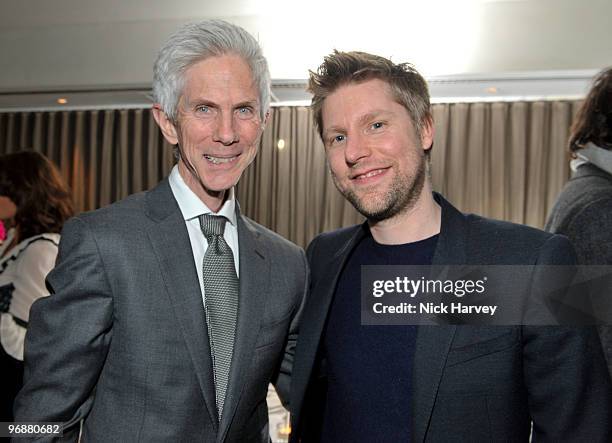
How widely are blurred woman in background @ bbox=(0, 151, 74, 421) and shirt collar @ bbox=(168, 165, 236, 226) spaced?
1.07 m

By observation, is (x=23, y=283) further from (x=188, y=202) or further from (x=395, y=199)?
(x=395, y=199)

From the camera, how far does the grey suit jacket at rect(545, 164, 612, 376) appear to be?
1.26 metres

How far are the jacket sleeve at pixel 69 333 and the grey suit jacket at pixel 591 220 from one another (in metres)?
0.97

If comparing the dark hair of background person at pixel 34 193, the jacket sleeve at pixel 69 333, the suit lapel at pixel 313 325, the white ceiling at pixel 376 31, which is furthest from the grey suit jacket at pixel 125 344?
the white ceiling at pixel 376 31

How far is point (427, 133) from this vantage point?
133cm

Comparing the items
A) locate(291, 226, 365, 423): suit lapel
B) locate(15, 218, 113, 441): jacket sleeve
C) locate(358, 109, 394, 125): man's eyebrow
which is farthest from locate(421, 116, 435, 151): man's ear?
locate(15, 218, 113, 441): jacket sleeve

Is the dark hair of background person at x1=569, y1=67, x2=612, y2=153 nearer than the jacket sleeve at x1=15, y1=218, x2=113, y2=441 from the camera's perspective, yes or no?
No

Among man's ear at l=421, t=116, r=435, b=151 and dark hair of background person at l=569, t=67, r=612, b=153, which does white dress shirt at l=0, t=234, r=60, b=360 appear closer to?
man's ear at l=421, t=116, r=435, b=151

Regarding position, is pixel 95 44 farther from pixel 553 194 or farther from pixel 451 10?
pixel 553 194

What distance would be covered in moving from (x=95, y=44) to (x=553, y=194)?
3.30 metres

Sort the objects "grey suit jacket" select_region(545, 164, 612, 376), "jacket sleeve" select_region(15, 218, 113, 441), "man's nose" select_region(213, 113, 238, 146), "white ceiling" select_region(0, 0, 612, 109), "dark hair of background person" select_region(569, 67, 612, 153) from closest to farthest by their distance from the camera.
A: "jacket sleeve" select_region(15, 218, 113, 441) < "man's nose" select_region(213, 113, 238, 146) < "grey suit jacket" select_region(545, 164, 612, 376) < "dark hair of background person" select_region(569, 67, 612, 153) < "white ceiling" select_region(0, 0, 612, 109)

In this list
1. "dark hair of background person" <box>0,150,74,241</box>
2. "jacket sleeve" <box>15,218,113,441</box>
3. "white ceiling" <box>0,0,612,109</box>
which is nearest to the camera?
"jacket sleeve" <box>15,218,113,441</box>

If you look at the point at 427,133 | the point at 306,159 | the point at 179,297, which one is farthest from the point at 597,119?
the point at 306,159

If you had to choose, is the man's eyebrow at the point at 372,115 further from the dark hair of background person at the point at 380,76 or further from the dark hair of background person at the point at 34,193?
the dark hair of background person at the point at 34,193
